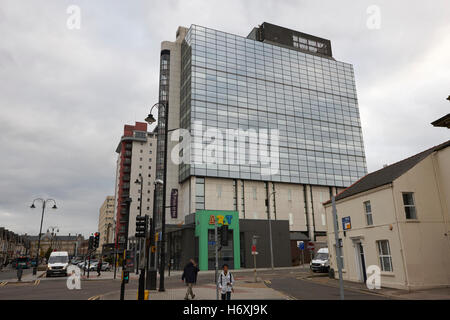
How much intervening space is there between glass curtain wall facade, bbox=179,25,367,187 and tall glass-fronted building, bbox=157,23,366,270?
0.20 meters

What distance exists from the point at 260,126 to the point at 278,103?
7.32 metres

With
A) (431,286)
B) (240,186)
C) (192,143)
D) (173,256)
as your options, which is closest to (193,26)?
(192,143)

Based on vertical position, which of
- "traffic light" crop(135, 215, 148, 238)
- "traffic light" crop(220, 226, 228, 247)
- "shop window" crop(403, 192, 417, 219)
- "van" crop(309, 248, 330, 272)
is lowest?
"van" crop(309, 248, 330, 272)

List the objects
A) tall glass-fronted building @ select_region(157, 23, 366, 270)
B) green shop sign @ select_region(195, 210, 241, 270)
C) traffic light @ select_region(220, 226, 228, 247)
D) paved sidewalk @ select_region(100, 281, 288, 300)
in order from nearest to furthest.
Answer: traffic light @ select_region(220, 226, 228, 247), paved sidewalk @ select_region(100, 281, 288, 300), green shop sign @ select_region(195, 210, 241, 270), tall glass-fronted building @ select_region(157, 23, 366, 270)

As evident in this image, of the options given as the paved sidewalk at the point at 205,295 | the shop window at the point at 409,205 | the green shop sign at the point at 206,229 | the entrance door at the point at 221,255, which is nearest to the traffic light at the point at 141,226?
the paved sidewalk at the point at 205,295

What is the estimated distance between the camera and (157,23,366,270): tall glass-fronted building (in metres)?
56.4

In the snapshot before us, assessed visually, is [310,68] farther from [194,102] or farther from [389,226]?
[389,226]

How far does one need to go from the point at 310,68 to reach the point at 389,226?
193 feet

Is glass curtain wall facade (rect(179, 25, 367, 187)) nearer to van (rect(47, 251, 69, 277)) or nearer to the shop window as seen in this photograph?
van (rect(47, 251, 69, 277))

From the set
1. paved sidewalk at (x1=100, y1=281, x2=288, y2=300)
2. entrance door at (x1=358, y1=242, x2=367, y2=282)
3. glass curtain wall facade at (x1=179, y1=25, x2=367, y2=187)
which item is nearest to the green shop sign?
glass curtain wall facade at (x1=179, y1=25, x2=367, y2=187)

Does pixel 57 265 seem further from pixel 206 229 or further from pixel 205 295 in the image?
pixel 205 295

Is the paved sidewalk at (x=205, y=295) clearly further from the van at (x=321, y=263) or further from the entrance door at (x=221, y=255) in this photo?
the entrance door at (x=221, y=255)

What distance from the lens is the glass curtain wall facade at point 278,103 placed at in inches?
2309

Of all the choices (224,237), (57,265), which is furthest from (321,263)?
(57,265)
